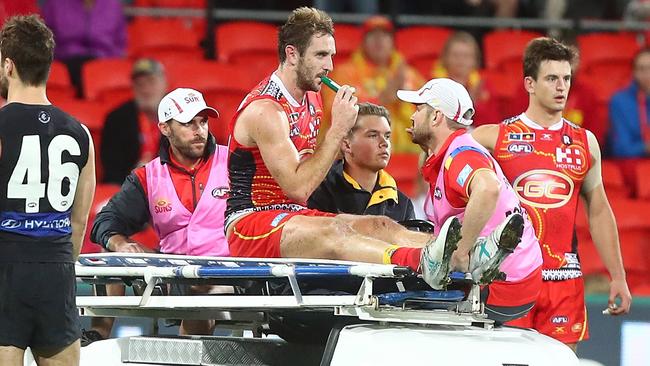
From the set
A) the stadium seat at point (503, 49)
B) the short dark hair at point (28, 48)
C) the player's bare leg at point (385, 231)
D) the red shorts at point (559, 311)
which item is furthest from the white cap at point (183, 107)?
the stadium seat at point (503, 49)

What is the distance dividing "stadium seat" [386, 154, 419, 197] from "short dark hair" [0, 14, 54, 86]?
653 centimetres

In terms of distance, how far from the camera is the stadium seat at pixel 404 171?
1265cm

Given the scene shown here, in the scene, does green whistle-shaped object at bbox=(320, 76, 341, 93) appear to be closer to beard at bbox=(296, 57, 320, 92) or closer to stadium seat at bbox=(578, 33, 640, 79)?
beard at bbox=(296, 57, 320, 92)

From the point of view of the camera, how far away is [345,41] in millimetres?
14227

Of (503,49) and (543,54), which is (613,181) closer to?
(503,49)

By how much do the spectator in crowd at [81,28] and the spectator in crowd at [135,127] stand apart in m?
1.46

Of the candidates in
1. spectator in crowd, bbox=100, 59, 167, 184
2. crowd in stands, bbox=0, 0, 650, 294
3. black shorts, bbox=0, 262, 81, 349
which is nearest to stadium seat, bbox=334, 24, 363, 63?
crowd in stands, bbox=0, 0, 650, 294

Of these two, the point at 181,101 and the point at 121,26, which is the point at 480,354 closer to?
the point at 181,101

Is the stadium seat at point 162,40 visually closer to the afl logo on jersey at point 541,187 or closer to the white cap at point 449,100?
the afl logo on jersey at point 541,187

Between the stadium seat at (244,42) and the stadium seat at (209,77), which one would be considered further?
the stadium seat at (244,42)

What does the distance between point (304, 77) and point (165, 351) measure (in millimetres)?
1762

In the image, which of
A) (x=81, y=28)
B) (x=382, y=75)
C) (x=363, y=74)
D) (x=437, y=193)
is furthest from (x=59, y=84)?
(x=437, y=193)

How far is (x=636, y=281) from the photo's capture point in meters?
12.6

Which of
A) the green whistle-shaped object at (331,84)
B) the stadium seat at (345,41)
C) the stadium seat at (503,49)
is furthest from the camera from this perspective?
the stadium seat at (503,49)
